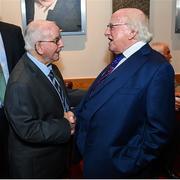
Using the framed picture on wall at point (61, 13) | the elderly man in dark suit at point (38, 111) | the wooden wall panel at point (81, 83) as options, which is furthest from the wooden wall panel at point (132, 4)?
the elderly man in dark suit at point (38, 111)

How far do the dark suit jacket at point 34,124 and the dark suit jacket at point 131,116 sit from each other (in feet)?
0.76

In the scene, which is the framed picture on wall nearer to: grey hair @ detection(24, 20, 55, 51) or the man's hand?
grey hair @ detection(24, 20, 55, 51)

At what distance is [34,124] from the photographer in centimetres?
159

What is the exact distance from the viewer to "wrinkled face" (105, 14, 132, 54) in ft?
5.03

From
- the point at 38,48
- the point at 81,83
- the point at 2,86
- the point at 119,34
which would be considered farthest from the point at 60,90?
the point at 81,83

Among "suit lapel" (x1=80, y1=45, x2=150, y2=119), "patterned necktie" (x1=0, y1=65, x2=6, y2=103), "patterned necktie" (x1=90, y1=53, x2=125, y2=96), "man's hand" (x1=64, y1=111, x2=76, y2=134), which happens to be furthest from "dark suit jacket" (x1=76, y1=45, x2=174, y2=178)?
"patterned necktie" (x1=0, y1=65, x2=6, y2=103)

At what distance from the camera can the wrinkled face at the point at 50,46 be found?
1.68 m

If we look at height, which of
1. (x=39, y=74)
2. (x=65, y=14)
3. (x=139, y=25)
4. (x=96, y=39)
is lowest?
(x=39, y=74)

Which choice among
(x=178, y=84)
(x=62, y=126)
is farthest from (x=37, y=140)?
(x=178, y=84)

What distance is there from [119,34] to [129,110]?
0.43 meters

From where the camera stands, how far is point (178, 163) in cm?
271

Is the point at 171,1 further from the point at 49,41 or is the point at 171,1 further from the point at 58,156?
the point at 58,156

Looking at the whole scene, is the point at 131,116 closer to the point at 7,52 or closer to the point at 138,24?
the point at 138,24

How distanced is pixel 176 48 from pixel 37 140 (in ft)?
6.99
